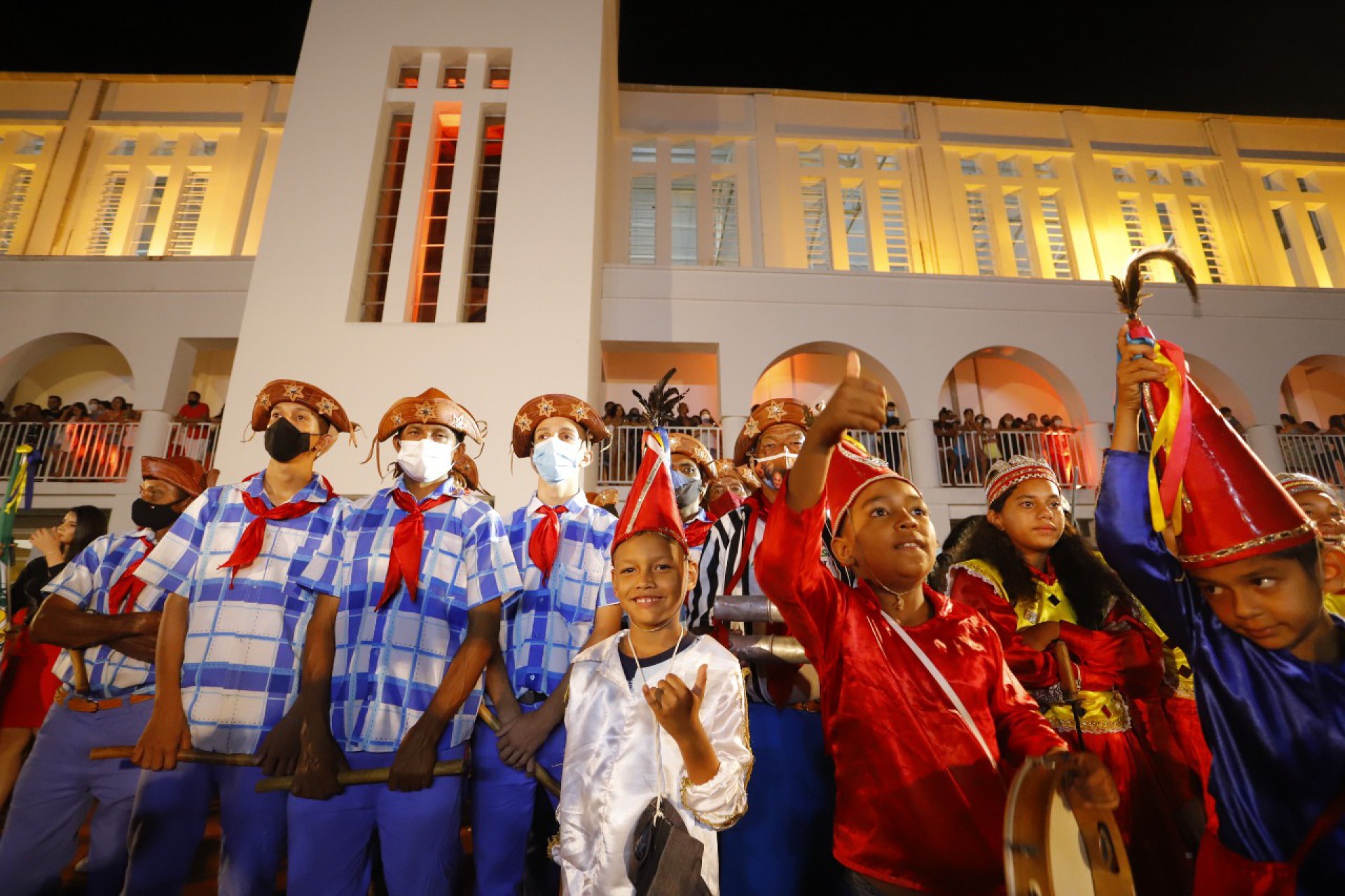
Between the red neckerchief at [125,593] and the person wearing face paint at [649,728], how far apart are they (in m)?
2.68

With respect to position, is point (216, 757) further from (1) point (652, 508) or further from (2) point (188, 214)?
(2) point (188, 214)

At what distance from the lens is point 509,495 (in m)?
7.47

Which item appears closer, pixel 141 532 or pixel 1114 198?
pixel 141 532

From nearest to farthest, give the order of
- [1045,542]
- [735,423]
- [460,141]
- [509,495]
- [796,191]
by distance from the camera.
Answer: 1. [1045,542]
2. [509,495]
3. [460,141]
4. [735,423]
5. [796,191]

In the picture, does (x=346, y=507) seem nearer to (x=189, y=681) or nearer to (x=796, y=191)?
(x=189, y=681)

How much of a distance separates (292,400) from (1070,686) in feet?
11.7

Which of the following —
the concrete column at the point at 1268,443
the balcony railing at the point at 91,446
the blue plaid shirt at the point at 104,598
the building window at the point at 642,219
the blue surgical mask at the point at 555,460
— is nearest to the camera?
the blue plaid shirt at the point at 104,598

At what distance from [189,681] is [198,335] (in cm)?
1102

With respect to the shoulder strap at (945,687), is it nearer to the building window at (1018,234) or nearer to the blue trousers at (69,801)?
the blue trousers at (69,801)

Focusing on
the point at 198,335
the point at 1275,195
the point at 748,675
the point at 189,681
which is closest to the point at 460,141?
the point at 198,335

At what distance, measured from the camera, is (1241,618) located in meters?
1.50

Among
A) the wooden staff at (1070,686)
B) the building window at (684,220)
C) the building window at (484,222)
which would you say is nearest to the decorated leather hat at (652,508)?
the wooden staff at (1070,686)

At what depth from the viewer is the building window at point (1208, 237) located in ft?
45.3

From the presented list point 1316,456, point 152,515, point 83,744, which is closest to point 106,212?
point 152,515
